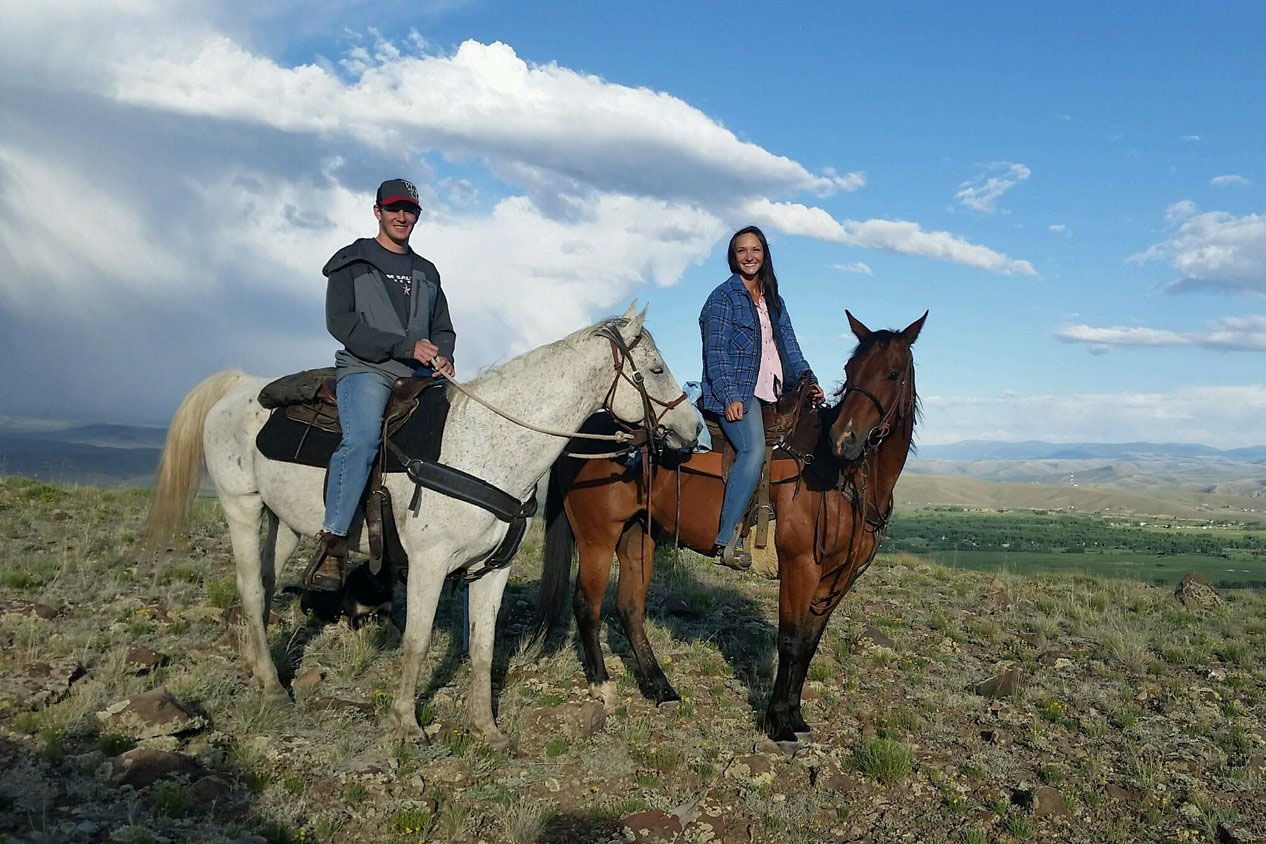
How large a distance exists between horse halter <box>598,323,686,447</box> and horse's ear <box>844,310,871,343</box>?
54.5 inches

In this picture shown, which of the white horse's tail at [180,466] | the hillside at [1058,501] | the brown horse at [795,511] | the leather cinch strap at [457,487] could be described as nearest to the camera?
the leather cinch strap at [457,487]

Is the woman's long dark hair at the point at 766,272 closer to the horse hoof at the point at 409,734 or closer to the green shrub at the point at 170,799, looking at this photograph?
the horse hoof at the point at 409,734

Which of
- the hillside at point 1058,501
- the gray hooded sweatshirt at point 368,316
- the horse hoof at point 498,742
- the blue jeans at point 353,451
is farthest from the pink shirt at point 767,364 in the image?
the hillside at point 1058,501

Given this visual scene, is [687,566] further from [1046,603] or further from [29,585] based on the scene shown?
[29,585]

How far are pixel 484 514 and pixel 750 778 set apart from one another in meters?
2.46

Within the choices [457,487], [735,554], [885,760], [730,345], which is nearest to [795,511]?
[735,554]

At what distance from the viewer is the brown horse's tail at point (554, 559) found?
679 cm

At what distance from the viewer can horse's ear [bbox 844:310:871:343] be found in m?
5.26

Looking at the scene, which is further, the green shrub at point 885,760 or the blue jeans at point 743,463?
the blue jeans at point 743,463

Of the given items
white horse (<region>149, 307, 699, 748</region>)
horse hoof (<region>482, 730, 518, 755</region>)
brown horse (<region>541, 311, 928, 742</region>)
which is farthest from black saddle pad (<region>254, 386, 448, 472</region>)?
horse hoof (<region>482, 730, 518, 755</region>)

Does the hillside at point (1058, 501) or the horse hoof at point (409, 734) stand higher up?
the horse hoof at point (409, 734)

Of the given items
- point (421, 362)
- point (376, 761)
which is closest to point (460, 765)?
point (376, 761)

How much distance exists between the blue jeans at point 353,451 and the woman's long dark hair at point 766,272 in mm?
2801

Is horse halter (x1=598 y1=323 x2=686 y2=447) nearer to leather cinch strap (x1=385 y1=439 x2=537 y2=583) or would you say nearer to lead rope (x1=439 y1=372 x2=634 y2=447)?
lead rope (x1=439 y1=372 x2=634 y2=447)
